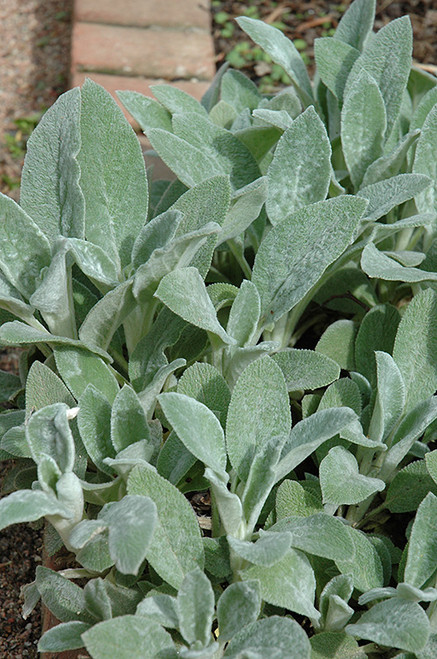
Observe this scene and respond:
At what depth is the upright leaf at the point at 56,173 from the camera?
39.2 inches

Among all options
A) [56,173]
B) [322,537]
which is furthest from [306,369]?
[56,173]

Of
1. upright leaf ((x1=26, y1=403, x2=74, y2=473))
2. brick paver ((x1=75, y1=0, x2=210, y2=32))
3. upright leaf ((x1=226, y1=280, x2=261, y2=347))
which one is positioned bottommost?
upright leaf ((x1=26, y1=403, x2=74, y2=473))

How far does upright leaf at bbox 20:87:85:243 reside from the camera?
1.00 metres

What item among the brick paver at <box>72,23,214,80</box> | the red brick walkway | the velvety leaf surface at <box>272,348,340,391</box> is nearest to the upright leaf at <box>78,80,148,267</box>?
the velvety leaf surface at <box>272,348,340,391</box>

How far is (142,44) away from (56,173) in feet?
4.92

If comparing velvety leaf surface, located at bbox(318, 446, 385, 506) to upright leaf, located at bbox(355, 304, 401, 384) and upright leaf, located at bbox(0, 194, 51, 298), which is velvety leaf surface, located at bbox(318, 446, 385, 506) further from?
upright leaf, located at bbox(0, 194, 51, 298)

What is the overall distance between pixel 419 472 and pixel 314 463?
0.17 metres

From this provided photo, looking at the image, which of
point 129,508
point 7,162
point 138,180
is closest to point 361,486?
point 129,508

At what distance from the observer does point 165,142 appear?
1070 mm

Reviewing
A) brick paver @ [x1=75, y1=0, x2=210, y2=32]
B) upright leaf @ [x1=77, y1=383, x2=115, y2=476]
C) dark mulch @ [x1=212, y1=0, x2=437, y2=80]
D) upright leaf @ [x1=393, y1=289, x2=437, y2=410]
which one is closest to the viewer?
upright leaf @ [x1=77, y1=383, x2=115, y2=476]

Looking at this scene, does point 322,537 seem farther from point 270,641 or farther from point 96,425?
point 96,425

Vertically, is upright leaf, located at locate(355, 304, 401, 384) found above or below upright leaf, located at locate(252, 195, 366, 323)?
below

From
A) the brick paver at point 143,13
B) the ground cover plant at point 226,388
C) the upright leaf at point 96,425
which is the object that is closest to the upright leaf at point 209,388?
the ground cover plant at point 226,388

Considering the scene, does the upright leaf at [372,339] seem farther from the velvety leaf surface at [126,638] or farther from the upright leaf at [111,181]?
the velvety leaf surface at [126,638]
